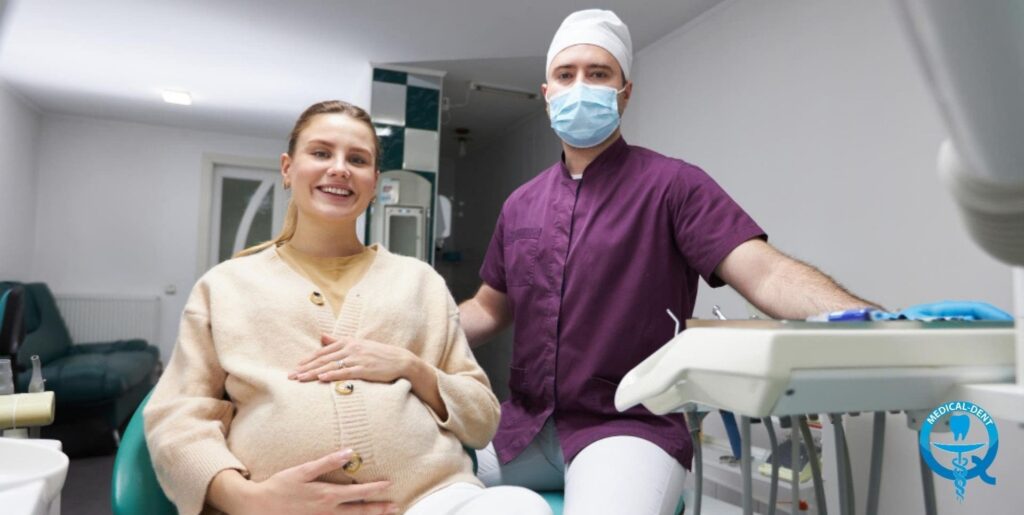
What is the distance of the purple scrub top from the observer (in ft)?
4.23

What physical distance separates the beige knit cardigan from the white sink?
0.14 m

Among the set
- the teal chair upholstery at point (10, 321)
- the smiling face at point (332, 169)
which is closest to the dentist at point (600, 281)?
the smiling face at point (332, 169)

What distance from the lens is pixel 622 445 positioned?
46.8 inches

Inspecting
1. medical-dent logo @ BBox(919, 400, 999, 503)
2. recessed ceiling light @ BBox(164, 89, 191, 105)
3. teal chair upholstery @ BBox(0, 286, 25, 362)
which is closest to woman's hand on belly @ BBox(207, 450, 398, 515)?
medical-dent logo @ BBox(919, 400, 999, 503)

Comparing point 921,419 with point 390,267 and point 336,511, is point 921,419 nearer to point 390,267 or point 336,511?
point 336,511

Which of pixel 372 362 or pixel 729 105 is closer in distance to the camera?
pixel 372 362

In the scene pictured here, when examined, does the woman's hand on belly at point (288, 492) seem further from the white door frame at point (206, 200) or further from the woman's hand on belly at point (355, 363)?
the white door frame at point (206, 200)

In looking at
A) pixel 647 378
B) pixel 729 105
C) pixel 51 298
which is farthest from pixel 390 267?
pixel 51 298

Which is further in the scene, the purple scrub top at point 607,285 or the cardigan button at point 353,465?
the purple scrub top at point 607,285

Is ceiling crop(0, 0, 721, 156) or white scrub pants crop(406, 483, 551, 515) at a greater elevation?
ceiling crop(0, 0, 721, 156)

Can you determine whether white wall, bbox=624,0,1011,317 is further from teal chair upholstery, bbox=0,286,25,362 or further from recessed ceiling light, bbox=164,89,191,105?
recessed ceiling light, bbox=164,89,191,105

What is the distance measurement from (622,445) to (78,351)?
5.51 m

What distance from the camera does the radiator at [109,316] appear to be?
547 cm

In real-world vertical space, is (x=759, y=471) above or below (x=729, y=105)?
below
